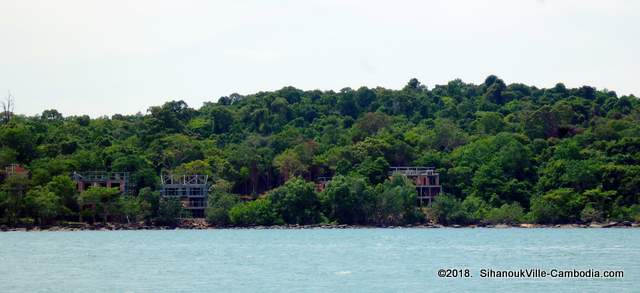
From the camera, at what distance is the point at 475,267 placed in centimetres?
5022

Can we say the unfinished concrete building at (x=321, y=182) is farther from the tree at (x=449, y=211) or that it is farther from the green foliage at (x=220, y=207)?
the tree at (x=449, y=211)

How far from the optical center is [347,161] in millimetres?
111250

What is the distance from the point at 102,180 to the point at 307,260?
49.2 m

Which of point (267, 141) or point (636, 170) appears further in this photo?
point (267, 141)

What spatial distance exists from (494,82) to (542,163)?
52884 millimetres

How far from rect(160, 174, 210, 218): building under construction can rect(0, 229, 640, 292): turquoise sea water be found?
16.8m

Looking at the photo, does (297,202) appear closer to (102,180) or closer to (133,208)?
(133,208)

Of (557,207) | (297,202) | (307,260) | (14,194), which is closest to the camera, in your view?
(307,260)

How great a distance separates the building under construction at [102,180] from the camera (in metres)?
102

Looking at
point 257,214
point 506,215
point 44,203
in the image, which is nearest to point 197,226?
point 257,214

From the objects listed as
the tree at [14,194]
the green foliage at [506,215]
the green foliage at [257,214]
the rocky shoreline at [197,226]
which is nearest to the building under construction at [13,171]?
the tree at [14,194]

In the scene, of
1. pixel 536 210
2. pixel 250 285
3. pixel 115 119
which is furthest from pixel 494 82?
pixel 250 285

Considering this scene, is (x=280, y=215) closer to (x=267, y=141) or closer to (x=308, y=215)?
(x=308, y=215)

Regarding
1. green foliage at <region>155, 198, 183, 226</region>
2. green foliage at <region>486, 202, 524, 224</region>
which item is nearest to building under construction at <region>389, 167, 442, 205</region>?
green foliage at <region>486, 202, 524, 224</region>
